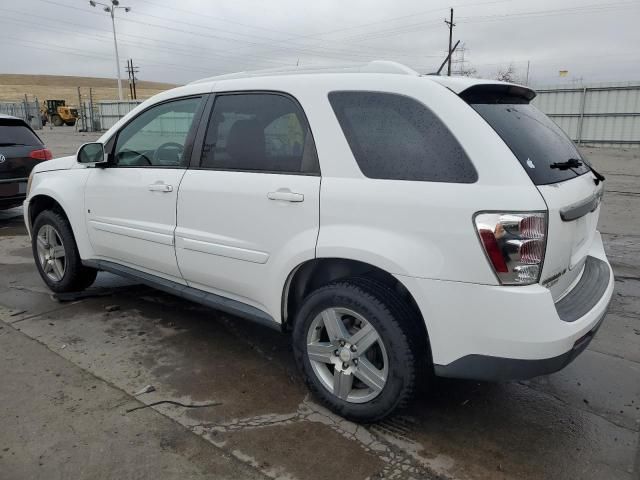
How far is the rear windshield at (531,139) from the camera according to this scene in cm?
242

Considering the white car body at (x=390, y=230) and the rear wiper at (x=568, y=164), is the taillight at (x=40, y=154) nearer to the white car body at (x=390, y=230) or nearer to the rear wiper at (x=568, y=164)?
the white car body at (x=390, y=230)

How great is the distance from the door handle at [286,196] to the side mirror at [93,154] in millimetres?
1811

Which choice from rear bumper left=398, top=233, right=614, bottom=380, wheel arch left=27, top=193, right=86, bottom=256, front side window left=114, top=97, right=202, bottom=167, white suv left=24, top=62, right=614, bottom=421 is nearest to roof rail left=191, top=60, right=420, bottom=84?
white suv left=24, top=62, right=614, bottom=421

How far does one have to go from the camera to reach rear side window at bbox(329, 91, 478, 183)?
240cm

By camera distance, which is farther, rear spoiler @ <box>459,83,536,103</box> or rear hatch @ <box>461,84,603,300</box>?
rear spoiler @ <box>459,83,536,103</box>

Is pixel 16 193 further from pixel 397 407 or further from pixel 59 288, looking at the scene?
pixel 397 407

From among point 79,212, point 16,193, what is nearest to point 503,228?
point 79,212

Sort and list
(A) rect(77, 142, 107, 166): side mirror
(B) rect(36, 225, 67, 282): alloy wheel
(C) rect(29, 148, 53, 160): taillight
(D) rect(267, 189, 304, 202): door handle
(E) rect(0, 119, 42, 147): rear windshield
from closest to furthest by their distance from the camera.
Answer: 1. (D) rect(267, 189, 304, 202): door handle
2. (A) rect(77, 142, 107, 166): side mirror
3. (B) rect(36, 225, 67, 282): alloy wheel
4. (E) rect(0, 119, 42, 147): rear windshield
5. (C) rect(29, 148, 53, 160): taillight

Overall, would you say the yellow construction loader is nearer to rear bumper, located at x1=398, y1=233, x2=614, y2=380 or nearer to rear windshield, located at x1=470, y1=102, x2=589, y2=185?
rear windshield, located at x1=470, y1=102, x2=589, y2=185

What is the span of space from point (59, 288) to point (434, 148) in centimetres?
374

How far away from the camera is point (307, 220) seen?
276 cm

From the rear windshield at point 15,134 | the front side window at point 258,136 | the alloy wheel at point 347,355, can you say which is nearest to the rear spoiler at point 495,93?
the front side window at point 258,136

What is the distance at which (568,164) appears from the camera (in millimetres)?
2762

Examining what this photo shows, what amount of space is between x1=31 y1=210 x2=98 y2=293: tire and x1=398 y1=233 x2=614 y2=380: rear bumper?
10.7 ft
